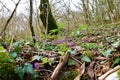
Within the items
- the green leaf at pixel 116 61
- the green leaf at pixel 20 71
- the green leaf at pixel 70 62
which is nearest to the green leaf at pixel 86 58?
the green leaf at pixel 70 62

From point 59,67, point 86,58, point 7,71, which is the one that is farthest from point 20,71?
point 86,58

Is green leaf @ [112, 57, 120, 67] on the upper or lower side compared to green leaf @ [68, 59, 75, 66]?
lower

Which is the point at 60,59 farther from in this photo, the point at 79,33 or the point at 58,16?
the point at 58,16

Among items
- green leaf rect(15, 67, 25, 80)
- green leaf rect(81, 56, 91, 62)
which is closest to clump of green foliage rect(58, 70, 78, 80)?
green leaf rect(81, 56, 91, 62)

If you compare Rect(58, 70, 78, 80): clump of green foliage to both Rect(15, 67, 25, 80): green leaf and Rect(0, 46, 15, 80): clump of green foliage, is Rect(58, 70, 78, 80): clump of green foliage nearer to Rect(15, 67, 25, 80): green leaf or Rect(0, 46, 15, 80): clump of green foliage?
Rect(15, 67, 25, 80): green leaf

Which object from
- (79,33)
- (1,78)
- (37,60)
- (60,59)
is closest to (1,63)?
(1,78)

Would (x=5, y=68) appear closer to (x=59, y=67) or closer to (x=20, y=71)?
(x=20, y=71)

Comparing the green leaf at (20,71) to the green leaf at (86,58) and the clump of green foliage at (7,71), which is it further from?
the green leaf at (86,58)

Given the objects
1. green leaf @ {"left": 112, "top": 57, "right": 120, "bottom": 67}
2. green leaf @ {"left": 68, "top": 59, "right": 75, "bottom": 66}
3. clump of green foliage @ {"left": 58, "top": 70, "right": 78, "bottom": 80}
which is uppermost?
green leaf @ {"left": 68, "top": 59, "right": 75, "bottom": 66}

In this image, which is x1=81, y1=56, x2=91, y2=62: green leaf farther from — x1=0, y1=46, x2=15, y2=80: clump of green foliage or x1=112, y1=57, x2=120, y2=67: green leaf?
x1=0, y1=46, x2=15, y2=80: clump of green foliage

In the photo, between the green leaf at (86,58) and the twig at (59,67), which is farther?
the green leaf at (86,58)

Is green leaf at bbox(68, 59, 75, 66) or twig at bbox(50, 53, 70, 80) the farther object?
green leaf at bbox(68, 59, 75, 66)

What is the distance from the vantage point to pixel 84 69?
2451 mm

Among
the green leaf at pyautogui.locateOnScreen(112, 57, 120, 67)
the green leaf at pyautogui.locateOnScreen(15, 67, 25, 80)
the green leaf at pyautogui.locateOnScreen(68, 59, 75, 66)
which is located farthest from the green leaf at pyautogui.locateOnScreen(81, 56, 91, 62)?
the green leaf at pyautogui.locateOnScreen(15, 67, 25, 80)
